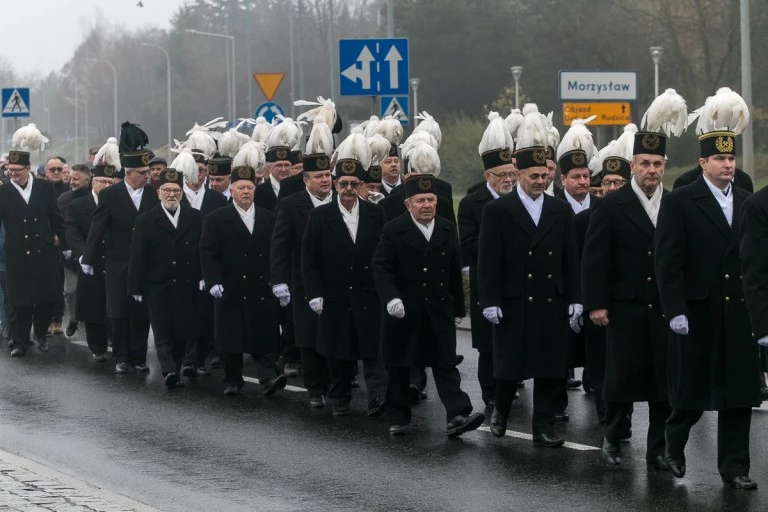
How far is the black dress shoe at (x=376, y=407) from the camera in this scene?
512 inches

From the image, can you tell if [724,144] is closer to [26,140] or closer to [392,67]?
[26,140]

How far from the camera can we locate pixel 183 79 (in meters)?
123

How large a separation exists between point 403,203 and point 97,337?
438 centimetres

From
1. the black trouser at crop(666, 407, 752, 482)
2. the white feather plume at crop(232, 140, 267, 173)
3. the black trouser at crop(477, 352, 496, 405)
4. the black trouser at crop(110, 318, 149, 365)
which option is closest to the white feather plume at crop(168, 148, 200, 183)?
the white feather plume at crop(232, 140, 267, 173)

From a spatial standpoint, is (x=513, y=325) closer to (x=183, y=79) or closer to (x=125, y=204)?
(x=125, y=204)

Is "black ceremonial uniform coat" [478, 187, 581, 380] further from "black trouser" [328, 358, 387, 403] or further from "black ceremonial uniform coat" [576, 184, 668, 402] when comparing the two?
"black trouser" [328, 358, 387, 403]

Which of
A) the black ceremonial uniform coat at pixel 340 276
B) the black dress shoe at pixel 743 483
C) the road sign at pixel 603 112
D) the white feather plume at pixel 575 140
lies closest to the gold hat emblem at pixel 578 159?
the white feather plume at pixel 575 140

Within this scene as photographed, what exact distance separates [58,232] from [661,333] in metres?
9.30

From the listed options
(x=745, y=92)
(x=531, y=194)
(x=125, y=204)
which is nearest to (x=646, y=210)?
(x=531, y=194)

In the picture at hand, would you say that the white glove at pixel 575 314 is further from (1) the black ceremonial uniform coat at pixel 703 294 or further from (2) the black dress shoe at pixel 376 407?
(2) the black dress shoe at pixel 376 407

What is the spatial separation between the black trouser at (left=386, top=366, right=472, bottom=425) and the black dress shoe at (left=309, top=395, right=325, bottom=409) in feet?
4.61

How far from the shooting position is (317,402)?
13.6 metres

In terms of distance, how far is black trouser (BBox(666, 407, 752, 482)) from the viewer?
962 cm

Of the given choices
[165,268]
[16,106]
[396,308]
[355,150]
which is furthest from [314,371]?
[16,106]
